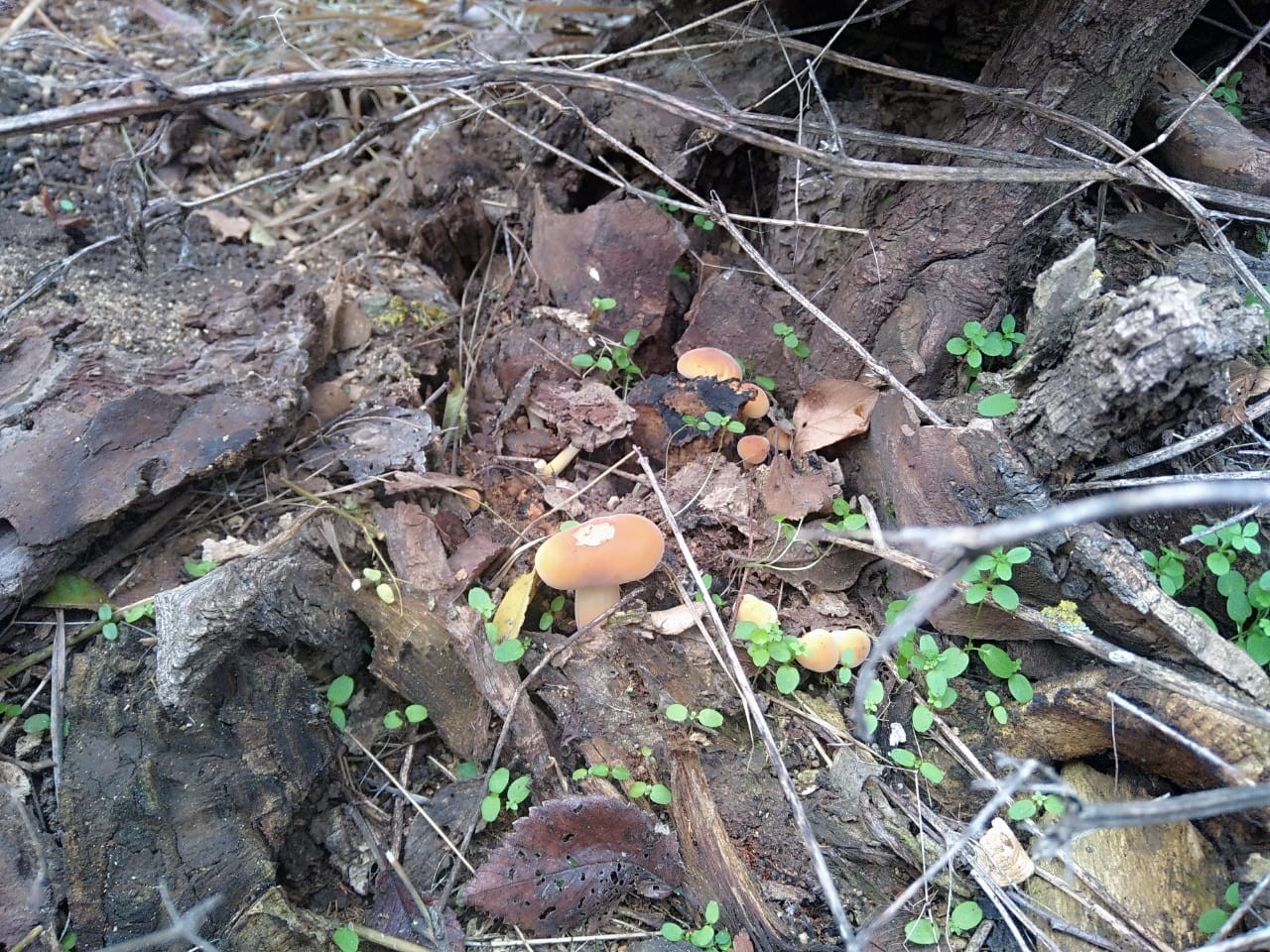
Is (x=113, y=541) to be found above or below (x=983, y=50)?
below

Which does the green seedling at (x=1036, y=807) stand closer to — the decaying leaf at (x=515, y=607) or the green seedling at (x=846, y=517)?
the green seedling at (x=846, y=517)

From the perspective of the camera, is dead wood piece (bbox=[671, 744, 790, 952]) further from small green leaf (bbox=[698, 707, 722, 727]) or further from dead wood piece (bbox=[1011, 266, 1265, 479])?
dead wood piece (bbox=[1011, 266, 1265, 479])

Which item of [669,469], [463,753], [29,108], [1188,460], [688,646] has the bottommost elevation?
[463,753]

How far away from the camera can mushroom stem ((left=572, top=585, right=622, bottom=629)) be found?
2.71 meters

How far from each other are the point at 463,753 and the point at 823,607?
4.28 ft

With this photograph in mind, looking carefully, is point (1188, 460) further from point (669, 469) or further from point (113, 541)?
point (113, 541)

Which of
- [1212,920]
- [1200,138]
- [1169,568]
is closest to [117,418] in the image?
[1169,568]

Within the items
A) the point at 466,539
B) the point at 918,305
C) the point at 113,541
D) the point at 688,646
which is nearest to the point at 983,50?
the point at 918,305

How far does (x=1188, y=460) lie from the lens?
2.49 m

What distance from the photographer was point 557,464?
311 cm

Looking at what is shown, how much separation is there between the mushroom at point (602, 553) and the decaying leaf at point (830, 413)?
2.38 feet

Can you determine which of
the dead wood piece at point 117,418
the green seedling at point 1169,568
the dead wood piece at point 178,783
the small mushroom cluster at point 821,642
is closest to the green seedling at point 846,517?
the small mushroom cluster at point 821,642

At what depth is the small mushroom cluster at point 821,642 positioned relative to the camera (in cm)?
252

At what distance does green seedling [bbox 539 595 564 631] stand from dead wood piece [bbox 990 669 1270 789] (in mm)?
1407
